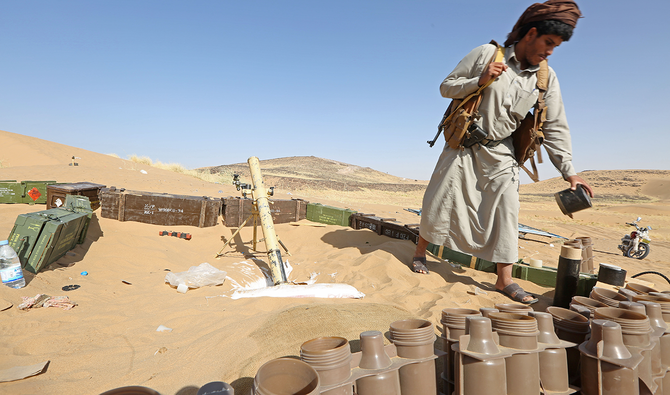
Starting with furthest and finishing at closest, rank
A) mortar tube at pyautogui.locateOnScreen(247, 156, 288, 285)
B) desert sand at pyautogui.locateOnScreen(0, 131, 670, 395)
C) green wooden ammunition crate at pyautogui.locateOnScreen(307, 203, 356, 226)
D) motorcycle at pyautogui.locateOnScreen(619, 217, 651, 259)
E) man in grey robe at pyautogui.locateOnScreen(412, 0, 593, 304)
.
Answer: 1. motorcycle at pyautogui.locateOnScreen(619, 217, 651, 259)
2. green wooden ammunition crate at pyautogui.locateOnScreen(307, 203, 356, 226)
3. mortar tube at pyautogui.locateOnScreen(247, 156, 288, 285)
4. man in grey robe at pyautogui.locateOnScreen(412, 0, 593, 304)
5. desert sand at pyautogui.locateOnScreen(0, 131, 670, 395)

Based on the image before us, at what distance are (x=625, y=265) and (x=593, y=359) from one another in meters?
6.23

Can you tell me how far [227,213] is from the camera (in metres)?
6.57

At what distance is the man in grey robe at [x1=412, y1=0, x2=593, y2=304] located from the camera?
3.28 metres

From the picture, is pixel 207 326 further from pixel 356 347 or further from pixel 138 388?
pixel 138 388

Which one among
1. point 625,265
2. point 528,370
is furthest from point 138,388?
point 625,265

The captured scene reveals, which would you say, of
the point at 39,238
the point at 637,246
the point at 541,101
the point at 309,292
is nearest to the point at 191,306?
the point at 309,292

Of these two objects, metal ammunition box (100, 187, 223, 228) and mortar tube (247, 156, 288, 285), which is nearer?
mortar tube (247, 156, 288, 285)

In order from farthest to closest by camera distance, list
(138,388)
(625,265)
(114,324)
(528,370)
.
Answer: (625,265)
(114,324)
(528,370)
(138,388)

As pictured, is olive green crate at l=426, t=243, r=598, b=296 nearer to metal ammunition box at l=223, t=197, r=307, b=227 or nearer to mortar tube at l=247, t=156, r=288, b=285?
mortar tube at l=247, t=156, r=288, b=285

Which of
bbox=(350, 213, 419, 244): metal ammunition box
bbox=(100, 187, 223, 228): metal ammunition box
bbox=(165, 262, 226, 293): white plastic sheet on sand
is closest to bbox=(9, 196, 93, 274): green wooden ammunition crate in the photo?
bbox=(165, 262, 226, 293): white plastic sheet on sand

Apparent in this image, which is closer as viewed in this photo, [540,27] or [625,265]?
[540,27]

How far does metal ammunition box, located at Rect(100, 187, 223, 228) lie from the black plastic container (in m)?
5.46

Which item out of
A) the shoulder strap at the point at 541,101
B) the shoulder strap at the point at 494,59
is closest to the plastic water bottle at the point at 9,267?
the shoulder strap at the point at 494,59

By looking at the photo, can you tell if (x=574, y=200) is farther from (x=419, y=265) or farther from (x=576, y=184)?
(x=419, y=265)
